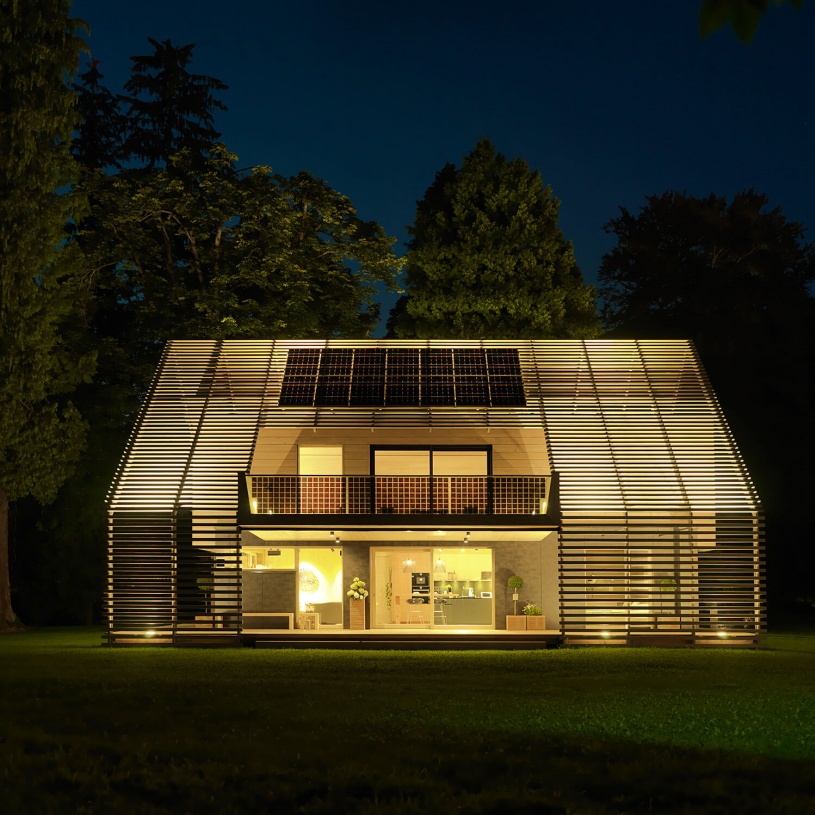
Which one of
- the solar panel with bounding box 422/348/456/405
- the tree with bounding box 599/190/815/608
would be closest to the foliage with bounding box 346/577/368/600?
the solar panel with bounding box 422/348/456/405

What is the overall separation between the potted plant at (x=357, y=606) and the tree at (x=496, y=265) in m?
11.9

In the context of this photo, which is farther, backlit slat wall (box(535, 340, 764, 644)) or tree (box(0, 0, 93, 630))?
tree (box(0, 0, 93, 630))

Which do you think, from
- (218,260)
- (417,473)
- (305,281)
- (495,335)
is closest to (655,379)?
(417,473)

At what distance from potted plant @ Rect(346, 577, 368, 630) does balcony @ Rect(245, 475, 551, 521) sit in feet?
5.46

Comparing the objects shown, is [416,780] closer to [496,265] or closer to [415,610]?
[415,610]

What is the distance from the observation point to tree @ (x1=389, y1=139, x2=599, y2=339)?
3569cm

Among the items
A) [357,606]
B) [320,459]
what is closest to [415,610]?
[357,606]

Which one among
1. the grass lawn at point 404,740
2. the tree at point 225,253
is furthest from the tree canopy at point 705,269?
the grass lawn at point 404,740

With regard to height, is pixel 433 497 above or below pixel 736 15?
below

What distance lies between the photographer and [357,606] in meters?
25.9

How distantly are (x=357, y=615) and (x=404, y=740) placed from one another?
547 inches

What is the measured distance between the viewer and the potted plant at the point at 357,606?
2584 centimetres

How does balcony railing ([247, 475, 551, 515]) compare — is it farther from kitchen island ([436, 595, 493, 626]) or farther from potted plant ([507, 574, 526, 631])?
kitchen island ([436, 595, 493, 626])

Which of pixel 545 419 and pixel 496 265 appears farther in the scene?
pixel 496 265
